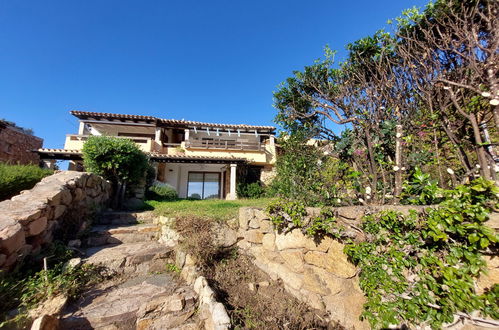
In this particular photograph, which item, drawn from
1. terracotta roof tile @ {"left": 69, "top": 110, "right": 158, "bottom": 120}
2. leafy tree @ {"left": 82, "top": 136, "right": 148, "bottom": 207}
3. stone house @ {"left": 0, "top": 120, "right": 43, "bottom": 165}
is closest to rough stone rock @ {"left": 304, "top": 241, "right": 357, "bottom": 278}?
leafy tree @ {"left": 82, "top": 136, "right": 148, "bottom": 207}

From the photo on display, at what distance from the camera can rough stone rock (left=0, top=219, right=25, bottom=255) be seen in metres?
2.39

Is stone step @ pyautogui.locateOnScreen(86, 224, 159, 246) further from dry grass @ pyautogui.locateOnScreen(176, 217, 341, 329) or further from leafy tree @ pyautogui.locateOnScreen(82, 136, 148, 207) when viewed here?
leafy tree @ pyautogui.locateOnScreen(82, 136, 148, 207)

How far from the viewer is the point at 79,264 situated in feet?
9.43

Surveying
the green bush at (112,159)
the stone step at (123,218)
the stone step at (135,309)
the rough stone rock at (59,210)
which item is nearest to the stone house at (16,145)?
the green bush at (112,159)

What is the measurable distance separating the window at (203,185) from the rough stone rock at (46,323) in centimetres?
1215

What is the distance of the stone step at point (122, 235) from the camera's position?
3.89 m

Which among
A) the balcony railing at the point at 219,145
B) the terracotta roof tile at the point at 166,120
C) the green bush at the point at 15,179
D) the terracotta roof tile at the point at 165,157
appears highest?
the terracotta roof tile at the point at 166,120

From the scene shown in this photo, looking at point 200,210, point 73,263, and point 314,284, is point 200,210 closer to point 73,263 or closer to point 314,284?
point 73,263

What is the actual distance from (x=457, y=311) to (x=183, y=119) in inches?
585

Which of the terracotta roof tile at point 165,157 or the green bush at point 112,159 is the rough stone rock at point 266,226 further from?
the terracotta roof tile at point 165,157

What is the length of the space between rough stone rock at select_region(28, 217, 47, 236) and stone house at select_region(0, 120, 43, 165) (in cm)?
1099

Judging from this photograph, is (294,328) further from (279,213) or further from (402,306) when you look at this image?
(279,213)

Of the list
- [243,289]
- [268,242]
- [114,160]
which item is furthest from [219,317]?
[114,160]

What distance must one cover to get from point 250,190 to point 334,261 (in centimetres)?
952
